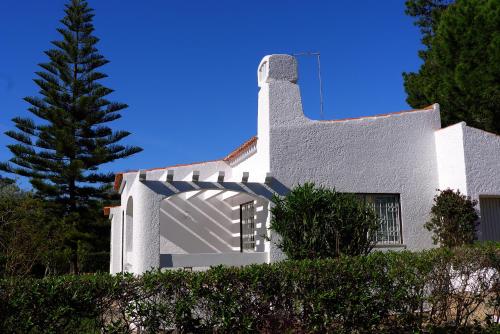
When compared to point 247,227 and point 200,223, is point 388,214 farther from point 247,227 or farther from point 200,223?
point 200,223

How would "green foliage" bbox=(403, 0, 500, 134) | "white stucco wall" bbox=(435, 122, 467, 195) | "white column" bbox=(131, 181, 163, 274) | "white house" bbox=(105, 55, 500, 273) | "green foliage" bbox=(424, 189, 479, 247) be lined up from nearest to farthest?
"white column" bbox=(131, 181, 163, 274) < "white house" bbox=(105, 55, 500, 273) < "green foliage" bbox=(424, 189, 479, 247) < "white stucco wall" bbox=(435, 122, 467, 195) < "green foliage" bbox=(403, 0, 500, 134)

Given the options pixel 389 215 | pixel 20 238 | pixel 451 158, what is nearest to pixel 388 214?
pixel 389 215

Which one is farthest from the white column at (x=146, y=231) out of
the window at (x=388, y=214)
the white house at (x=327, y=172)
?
the window at (x=388, y=214)

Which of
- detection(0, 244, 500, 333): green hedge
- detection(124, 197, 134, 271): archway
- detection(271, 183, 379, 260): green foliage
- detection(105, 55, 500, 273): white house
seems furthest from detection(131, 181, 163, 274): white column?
detection(0, 244, 500, 333): green hedge

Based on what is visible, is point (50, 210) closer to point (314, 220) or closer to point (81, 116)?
point (81, 116)

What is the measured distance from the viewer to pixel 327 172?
11336 mm

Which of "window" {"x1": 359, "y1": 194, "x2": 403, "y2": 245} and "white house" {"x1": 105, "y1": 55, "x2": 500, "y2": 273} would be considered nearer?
"white house" {"x1": 105, "y1": 55, "x2": 500, "y2": 273}

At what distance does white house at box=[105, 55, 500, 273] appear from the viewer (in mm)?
10352

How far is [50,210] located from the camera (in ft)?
76.6

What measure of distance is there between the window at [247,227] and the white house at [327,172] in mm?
25

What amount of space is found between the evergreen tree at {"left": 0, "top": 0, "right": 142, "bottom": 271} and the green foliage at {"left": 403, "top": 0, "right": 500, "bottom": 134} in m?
14.6

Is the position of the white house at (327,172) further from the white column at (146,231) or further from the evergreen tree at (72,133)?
the evergreen tree at (72,133)

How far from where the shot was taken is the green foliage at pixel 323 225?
8.98m

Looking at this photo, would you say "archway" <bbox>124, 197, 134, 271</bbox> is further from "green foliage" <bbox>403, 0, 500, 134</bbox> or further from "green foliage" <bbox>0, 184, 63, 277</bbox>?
"green foliage" <bbox>403, 0, 500, 134</bbox>
